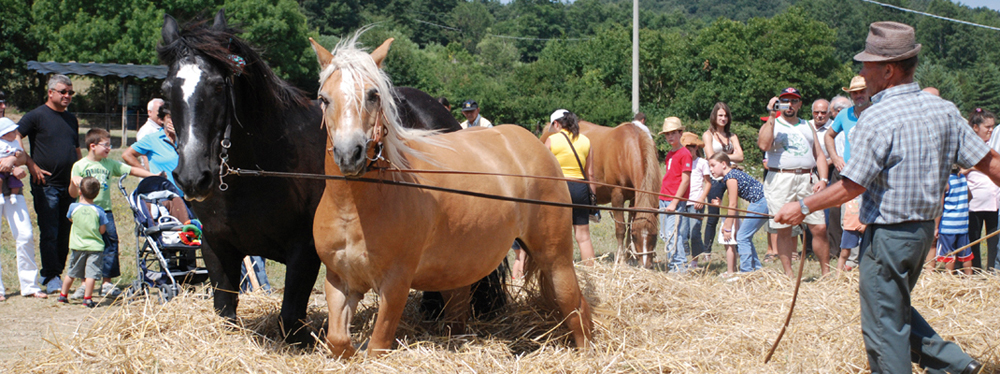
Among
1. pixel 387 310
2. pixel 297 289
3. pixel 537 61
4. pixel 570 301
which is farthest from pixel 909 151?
pixel 537 61

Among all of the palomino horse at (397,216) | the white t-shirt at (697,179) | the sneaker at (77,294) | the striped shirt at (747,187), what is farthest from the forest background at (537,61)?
the palomino horse at (397,216)

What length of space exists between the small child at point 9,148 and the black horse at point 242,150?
3335mm

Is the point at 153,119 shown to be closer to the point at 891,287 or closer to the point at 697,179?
the point at 697,179

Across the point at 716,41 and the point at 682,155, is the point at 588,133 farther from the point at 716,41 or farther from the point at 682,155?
the point at 716,41

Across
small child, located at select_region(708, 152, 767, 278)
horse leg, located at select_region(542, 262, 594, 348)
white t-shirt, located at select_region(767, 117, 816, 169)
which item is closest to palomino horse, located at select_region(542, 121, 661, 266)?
small child, located at select_region(708, 152, 767, 278)

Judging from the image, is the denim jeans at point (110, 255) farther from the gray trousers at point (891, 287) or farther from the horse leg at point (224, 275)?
the gray trousers at point (891, 287)

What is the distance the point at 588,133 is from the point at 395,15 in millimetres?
59797

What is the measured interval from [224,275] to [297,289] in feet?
1.74

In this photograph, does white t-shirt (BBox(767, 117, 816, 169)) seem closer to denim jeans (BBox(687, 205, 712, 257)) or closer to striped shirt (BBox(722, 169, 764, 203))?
striped shirt (BBox(722, 169, 764, 203))

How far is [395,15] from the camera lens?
66.1 meters

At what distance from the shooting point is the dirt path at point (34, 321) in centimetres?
471

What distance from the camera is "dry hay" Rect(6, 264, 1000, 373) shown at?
3.64 m

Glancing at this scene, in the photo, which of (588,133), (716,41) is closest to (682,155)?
(588,133)

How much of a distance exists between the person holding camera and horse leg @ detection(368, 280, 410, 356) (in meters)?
4.55
